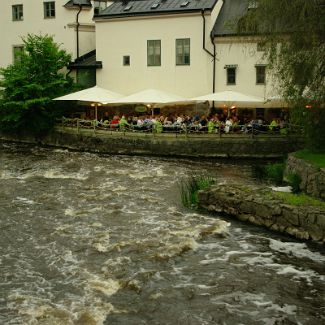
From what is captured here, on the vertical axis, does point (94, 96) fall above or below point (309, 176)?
above

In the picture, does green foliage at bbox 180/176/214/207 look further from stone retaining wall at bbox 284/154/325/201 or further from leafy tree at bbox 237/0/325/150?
leafy tree at bbox 237/0/325/150

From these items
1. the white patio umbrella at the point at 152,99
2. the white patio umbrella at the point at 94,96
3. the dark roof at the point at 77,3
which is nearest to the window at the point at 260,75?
the white patio umbrella at the point at 152,99

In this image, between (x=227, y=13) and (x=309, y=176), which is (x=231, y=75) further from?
(x=309, y=176)

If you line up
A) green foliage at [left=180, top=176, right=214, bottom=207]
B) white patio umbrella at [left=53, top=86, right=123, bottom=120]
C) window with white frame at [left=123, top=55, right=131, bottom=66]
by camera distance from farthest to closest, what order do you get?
window with white frame at [left=123, top=55, right=131, bottom=66]
white patio umbrella at [left=53, top=86, right=123, bottom=120]
green foliage at [left=180, top=176, right=214, bottom=207]

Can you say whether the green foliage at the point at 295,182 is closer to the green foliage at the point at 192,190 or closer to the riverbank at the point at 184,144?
the green foliage at the point at 192,190

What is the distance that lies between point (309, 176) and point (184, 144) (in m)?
10.7

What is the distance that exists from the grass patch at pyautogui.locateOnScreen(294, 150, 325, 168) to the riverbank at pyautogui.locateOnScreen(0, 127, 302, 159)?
209 inches

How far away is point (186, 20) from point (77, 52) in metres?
9.48

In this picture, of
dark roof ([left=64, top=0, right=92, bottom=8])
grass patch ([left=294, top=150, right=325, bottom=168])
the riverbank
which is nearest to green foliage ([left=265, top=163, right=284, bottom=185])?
grass patch ([left=294, top=150, right=325, bottom=168])

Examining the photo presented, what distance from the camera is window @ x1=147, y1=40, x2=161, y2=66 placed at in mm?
36500

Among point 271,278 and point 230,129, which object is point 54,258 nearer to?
point 271,278

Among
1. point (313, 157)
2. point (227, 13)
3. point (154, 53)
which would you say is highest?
point (227, 13)

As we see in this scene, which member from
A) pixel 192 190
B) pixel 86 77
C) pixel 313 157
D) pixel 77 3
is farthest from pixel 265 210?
pixel 77 3

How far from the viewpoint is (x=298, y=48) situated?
20.8 metres
